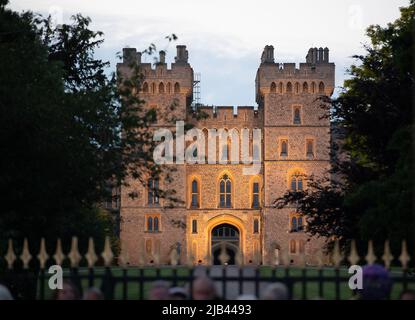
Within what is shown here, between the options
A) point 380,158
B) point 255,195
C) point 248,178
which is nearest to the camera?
point 380,158

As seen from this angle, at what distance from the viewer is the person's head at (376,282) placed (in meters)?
7.60

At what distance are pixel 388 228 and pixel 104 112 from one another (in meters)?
5.67

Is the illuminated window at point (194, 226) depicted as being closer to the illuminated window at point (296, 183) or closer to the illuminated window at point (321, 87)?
the illuminated window at point (296, 183)

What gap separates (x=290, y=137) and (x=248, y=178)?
138 inches

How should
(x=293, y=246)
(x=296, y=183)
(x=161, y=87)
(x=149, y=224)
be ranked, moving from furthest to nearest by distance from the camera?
(x=161, y=87), (x=149, y=224), (x=293, y=246), (x=296, y=183)

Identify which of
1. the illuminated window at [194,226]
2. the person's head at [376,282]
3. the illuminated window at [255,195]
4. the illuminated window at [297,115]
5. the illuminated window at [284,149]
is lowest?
the person's head at [376,282]

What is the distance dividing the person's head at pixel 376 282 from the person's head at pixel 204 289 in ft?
4.42

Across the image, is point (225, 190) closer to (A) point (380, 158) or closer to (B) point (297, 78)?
(B) point (297, 78)

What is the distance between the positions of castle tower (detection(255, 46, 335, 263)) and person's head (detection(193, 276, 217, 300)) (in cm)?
4276

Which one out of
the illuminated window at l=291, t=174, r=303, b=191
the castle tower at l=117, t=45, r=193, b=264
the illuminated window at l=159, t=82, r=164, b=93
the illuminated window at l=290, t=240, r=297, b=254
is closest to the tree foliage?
the illuminated window at l=291, t=174, r=303, b=191

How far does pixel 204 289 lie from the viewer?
24.6ft

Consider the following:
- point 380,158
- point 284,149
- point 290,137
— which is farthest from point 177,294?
point 290,137

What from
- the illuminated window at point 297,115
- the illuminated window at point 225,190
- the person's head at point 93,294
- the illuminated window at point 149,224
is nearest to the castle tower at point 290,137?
the illuminated window at point 297,115

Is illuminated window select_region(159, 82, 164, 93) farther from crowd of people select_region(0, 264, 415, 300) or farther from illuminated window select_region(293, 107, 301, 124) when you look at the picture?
crowd of people select_region(0, 264, 415, 300)
